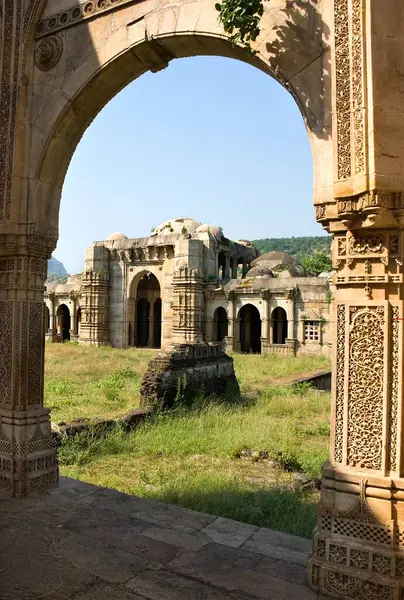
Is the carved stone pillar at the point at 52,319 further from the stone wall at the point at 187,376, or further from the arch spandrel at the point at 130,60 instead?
the arch spandrel at the point at 130,60

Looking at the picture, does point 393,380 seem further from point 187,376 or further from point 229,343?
point 229,343

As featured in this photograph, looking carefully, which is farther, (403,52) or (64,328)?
(64,328)

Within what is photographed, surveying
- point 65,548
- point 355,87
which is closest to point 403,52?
point 355,87

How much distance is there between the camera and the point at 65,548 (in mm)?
3771

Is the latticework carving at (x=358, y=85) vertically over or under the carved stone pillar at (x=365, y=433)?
over

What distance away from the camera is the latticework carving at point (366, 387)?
3125 mm

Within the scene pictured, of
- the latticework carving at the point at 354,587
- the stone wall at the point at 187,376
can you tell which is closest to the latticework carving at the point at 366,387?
the latticework carving at the point at 354,587

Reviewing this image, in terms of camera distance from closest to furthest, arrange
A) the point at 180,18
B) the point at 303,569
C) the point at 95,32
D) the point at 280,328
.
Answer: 1. the point at 303,569
2. the point at 180,18
3. the point at 95,32
4. the point at 280,328

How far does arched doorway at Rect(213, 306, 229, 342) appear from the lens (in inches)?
985

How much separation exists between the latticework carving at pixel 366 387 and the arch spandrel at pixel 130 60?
92 centimetres

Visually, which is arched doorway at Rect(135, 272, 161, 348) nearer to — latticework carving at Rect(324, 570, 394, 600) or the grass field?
the grass field

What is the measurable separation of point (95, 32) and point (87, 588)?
4.81 m

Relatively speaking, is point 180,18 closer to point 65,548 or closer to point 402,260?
point 402,260

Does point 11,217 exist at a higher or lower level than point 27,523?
higher
